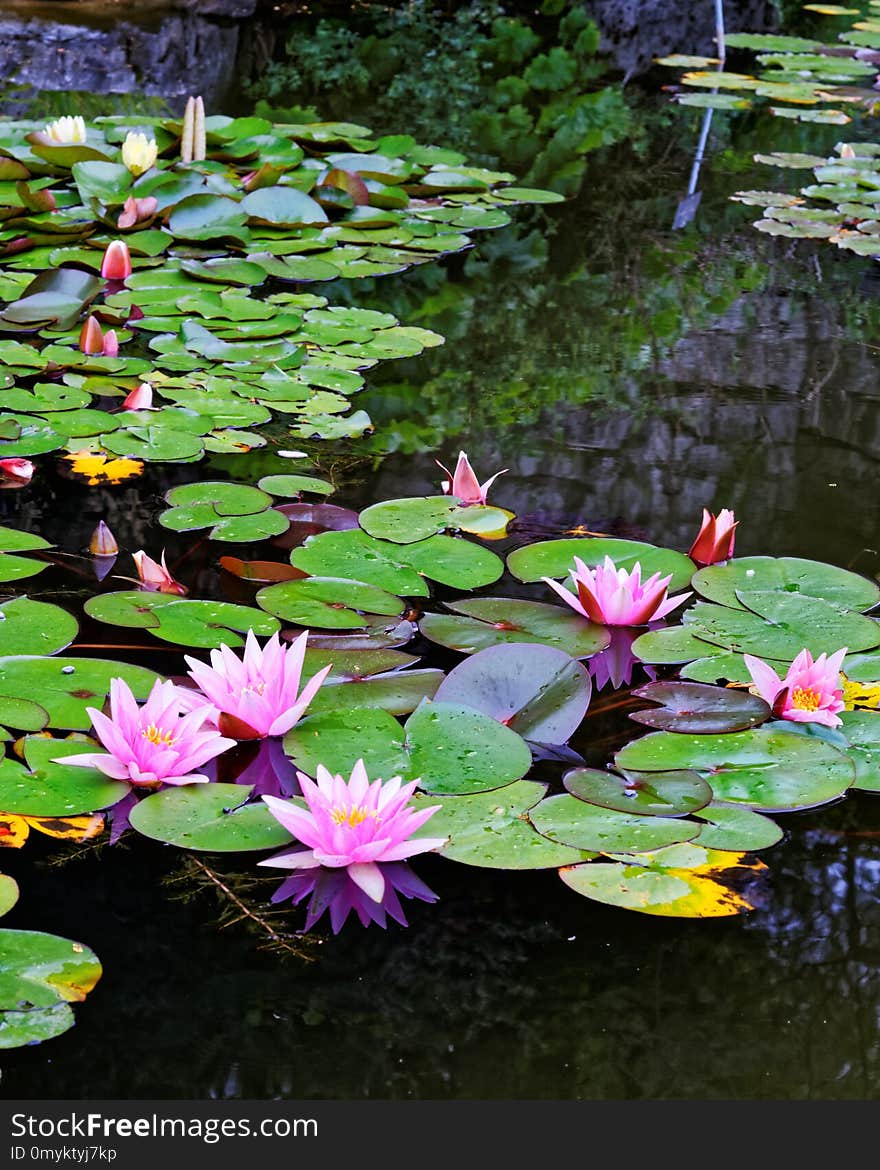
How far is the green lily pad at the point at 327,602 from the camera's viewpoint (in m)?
1.91

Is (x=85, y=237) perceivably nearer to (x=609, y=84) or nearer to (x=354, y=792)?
(x=354, y=792)

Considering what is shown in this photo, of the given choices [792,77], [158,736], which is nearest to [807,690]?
[158,736]

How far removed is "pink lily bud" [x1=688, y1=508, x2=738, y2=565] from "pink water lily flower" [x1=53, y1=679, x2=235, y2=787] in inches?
37.7

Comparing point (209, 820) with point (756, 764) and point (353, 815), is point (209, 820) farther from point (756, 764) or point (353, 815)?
point (756, 764)

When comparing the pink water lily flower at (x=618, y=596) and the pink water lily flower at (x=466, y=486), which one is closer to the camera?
the pink water lily flower at (x=618, y=596)

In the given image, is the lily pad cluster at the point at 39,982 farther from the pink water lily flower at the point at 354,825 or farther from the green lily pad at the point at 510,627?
the green lily pad at the point at 510,627

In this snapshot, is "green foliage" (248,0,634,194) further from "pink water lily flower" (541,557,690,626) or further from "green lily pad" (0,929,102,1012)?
"green lily pad" (0,929,102,1012)

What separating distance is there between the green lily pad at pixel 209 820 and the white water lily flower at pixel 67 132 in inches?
123

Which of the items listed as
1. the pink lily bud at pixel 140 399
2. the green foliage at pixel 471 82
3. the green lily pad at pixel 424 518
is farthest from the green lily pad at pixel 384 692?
the green foliage at pixel 471 82

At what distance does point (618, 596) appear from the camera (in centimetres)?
192

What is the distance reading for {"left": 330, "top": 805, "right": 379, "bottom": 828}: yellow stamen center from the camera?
55.3 inches

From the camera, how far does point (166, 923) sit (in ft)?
4.50

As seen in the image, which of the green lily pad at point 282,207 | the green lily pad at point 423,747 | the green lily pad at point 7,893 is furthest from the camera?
the green lily pad at point 282,207

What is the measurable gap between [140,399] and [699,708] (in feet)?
4.90
